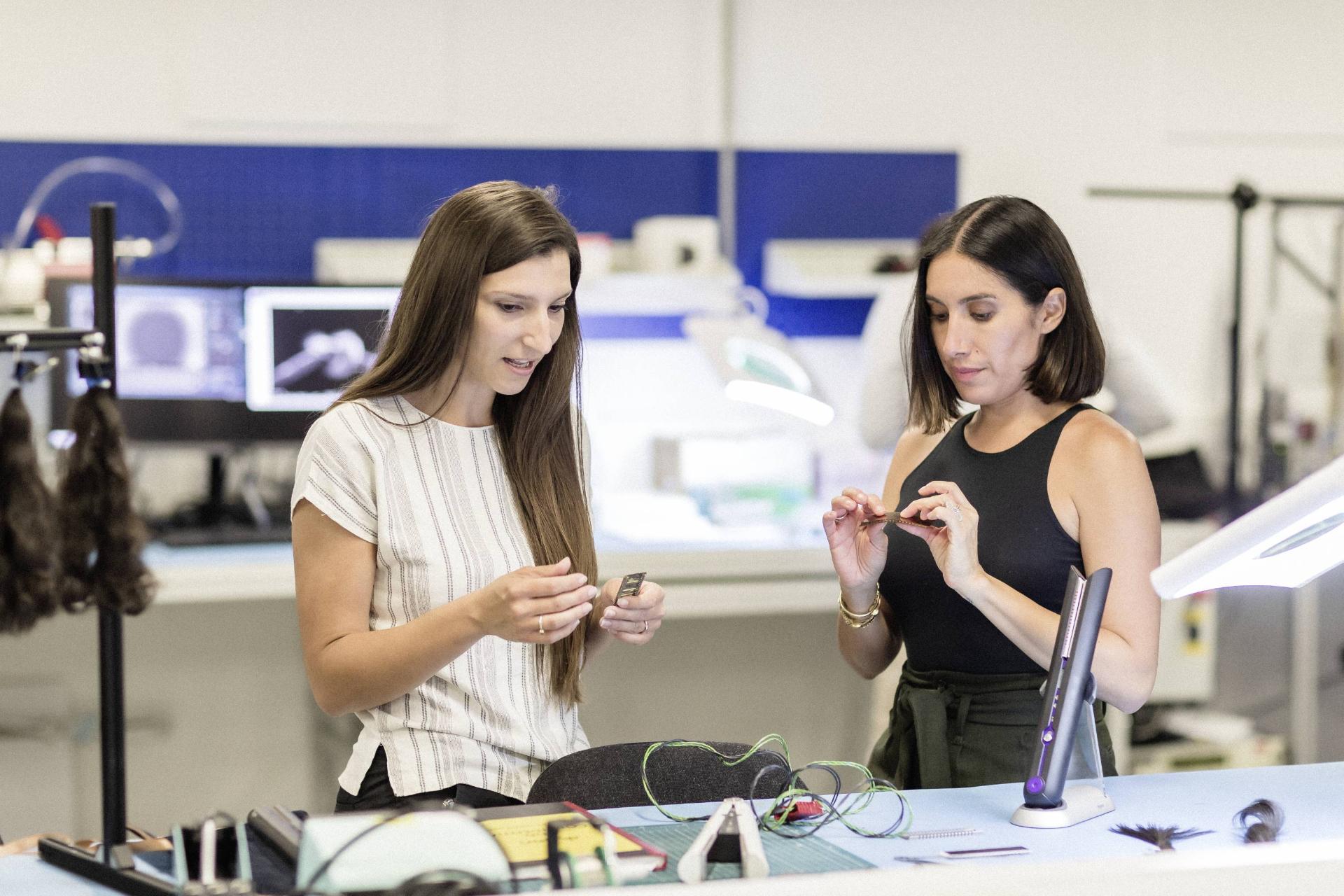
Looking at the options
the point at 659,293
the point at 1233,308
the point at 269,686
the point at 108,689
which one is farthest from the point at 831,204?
the point at 108,689

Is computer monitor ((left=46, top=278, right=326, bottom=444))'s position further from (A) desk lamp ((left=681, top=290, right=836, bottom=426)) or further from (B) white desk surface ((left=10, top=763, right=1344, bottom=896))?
(B) white desk surface ((left=10, top=763, right=1344, bottom=896))

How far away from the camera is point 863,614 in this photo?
1761mm

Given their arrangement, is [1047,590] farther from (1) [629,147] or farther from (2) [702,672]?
(1) [629,147]

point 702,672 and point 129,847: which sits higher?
point 129,847

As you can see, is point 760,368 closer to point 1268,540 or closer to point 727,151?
point 1268,540

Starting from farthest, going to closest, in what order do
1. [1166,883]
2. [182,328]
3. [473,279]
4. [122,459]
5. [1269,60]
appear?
1. [1269,60]
2. [182,328]
3. [473,279]
4. [122,459]
5. [1166,883]

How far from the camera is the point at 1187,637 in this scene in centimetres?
346

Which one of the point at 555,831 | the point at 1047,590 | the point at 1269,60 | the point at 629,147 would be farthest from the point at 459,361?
the point at 1269,60

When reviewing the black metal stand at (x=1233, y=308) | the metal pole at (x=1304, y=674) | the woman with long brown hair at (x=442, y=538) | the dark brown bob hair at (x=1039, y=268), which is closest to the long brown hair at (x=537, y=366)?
the woman with long brown hair at (x=442, y=538)

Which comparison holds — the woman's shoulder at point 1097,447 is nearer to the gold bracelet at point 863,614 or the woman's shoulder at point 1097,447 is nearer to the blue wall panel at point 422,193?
the gold bracelet at point 863,614

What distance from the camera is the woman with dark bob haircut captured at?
1.60 meters

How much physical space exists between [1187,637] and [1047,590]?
2010 millimetres

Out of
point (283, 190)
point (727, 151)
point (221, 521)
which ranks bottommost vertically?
point (221, 521)

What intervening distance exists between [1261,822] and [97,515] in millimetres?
1176
